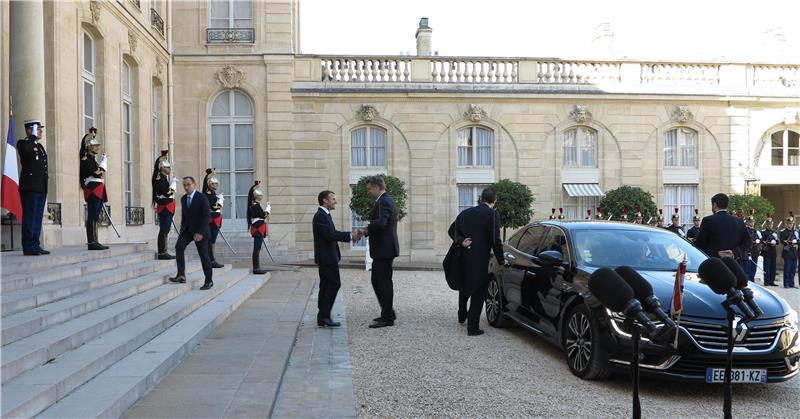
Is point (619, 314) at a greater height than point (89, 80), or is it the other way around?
point (89, 80)

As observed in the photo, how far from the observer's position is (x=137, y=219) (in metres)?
17.3

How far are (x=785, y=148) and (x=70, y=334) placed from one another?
2702cm

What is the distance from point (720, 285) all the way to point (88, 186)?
32.3 feet

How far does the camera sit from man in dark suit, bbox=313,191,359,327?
28.7ft

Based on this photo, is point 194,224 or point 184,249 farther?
point 194,224

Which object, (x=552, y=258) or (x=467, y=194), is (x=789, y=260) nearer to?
(x=467, y=194)

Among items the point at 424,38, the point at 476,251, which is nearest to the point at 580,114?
the point at 424,38

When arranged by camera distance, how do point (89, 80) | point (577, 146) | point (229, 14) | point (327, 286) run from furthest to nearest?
point (577, 146) → point (229, 14) → point (89, 80) → point (327, 286)

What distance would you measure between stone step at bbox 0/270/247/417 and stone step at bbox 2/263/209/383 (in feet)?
0.20

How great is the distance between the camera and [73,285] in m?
7.72

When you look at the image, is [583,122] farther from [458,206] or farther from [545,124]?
[458,206]

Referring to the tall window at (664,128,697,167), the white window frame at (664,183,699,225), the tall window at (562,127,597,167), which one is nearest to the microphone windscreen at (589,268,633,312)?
the tall window at (562,127,597,167)

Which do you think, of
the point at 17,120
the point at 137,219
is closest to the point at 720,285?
the point at 17,120

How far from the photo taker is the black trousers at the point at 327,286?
8.76 metres
